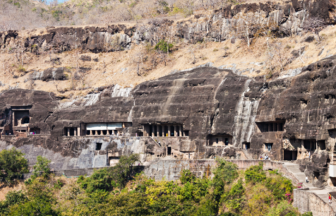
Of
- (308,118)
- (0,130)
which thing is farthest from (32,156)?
(308,118)

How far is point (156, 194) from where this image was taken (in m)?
44.5

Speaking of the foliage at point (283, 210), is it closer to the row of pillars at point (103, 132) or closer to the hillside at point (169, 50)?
the hillside at point (169, 50)

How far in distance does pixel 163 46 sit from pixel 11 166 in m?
36.3

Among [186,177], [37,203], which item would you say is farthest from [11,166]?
[186,177]

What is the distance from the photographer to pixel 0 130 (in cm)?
6712

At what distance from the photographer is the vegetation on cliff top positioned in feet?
125

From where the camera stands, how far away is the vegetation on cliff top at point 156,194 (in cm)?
3800

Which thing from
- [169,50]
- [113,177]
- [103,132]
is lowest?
[113,177]

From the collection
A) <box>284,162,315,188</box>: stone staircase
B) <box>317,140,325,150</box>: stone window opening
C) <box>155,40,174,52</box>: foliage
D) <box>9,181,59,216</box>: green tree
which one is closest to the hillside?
<box>155,40,174,52</box>: foliage

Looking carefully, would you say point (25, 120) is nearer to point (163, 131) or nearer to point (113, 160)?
point (113, 160)

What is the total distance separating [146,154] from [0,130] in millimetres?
26217

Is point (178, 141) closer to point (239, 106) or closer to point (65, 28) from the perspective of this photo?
point (239, 106)

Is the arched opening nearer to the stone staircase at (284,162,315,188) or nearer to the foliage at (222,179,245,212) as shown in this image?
the foliage at (222,179,245,212)

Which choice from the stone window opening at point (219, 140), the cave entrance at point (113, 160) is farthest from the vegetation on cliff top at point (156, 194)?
the stone window opening at point (219, 140)
